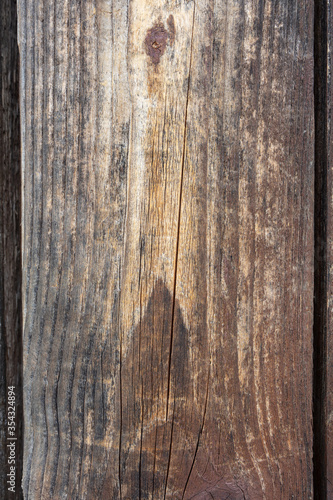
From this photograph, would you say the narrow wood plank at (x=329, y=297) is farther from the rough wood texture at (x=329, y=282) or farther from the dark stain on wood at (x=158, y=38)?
the dark stain on wood at (x=158, y=38)

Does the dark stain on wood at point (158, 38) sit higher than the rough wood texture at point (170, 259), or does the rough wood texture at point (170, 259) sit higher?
the dark stain on wood at point (158, 38)

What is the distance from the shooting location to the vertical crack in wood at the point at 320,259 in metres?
0.75

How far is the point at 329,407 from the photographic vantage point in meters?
0.75

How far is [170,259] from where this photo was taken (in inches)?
28.4

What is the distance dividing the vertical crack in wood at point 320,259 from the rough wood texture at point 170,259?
33mm

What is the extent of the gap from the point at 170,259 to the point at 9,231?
382 mm

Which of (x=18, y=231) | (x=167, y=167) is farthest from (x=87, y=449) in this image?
(x=167, y=167)

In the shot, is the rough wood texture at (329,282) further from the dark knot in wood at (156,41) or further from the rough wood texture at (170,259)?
the dark knot in wood at (156,41)

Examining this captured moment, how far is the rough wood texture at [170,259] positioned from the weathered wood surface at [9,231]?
0.09 metres

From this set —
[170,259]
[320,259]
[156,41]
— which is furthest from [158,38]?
[320,259]

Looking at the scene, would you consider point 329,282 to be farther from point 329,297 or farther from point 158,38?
point 158,38

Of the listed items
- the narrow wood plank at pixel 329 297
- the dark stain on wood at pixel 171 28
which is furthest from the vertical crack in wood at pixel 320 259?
the dark stain on wood at pixel 171 28

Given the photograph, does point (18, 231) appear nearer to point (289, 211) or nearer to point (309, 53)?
point (289, 211)

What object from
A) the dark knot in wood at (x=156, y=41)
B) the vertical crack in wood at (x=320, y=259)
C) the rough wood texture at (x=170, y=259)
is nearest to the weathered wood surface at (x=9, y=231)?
the rough wood texture at (x=170, y=259)
